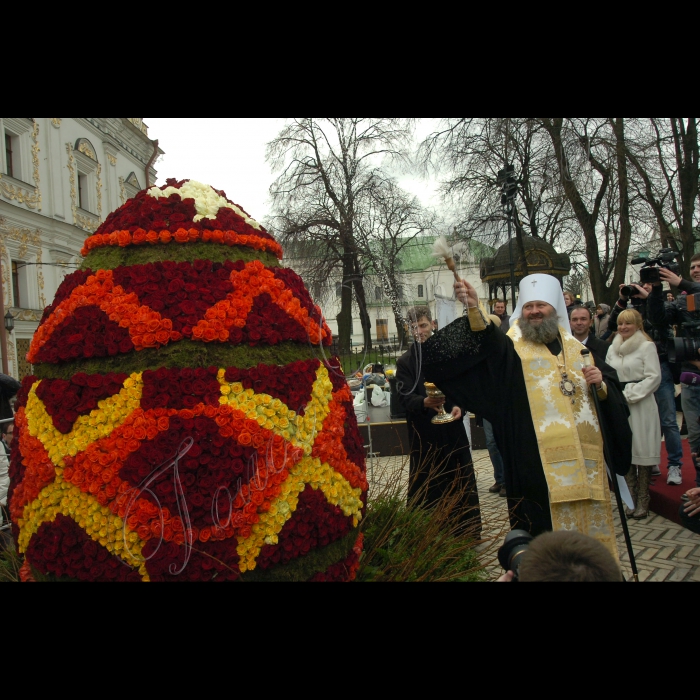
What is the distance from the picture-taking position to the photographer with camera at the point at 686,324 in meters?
4.43

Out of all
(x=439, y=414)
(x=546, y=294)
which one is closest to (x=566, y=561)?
(x=546, y=294)

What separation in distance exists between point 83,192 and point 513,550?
88.5 ft

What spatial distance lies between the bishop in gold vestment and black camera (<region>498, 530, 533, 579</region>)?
4.65 ft

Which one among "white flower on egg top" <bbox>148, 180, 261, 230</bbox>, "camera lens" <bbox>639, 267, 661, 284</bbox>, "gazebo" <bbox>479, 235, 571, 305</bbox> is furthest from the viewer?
"gazebo" <bbox>479, 235, 571, 305</bbox>

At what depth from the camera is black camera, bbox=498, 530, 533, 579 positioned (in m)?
1.95

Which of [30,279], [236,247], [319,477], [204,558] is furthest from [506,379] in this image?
[30,279]

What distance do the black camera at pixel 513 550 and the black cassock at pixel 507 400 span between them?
141cm

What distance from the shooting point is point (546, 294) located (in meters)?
3.73

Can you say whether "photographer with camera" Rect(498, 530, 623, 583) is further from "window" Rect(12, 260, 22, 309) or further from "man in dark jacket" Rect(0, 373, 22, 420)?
"window" Rect(12, 260, 22, 309)

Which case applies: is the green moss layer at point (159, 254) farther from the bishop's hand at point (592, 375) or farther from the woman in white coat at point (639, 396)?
the woman in white coat at point (639, 396)

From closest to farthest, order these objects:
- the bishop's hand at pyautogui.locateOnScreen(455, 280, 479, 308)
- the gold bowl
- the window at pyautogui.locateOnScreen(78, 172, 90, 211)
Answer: the bishop's hand at pyautogui.locateOnScreen(455, 280, 479, 308), the gold bowl, the window at pyautogui.locateOnScreen(78, 172, 90, 211)

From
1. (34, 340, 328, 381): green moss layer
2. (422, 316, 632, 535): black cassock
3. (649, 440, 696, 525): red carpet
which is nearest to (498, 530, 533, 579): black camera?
(34, 340, 328, 381): green moss layer

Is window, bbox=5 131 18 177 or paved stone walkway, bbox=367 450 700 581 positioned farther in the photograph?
window, bbox=5 131 18 177

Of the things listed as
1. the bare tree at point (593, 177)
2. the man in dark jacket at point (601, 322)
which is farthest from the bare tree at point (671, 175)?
the man in dark jacket at point (601, 322)
